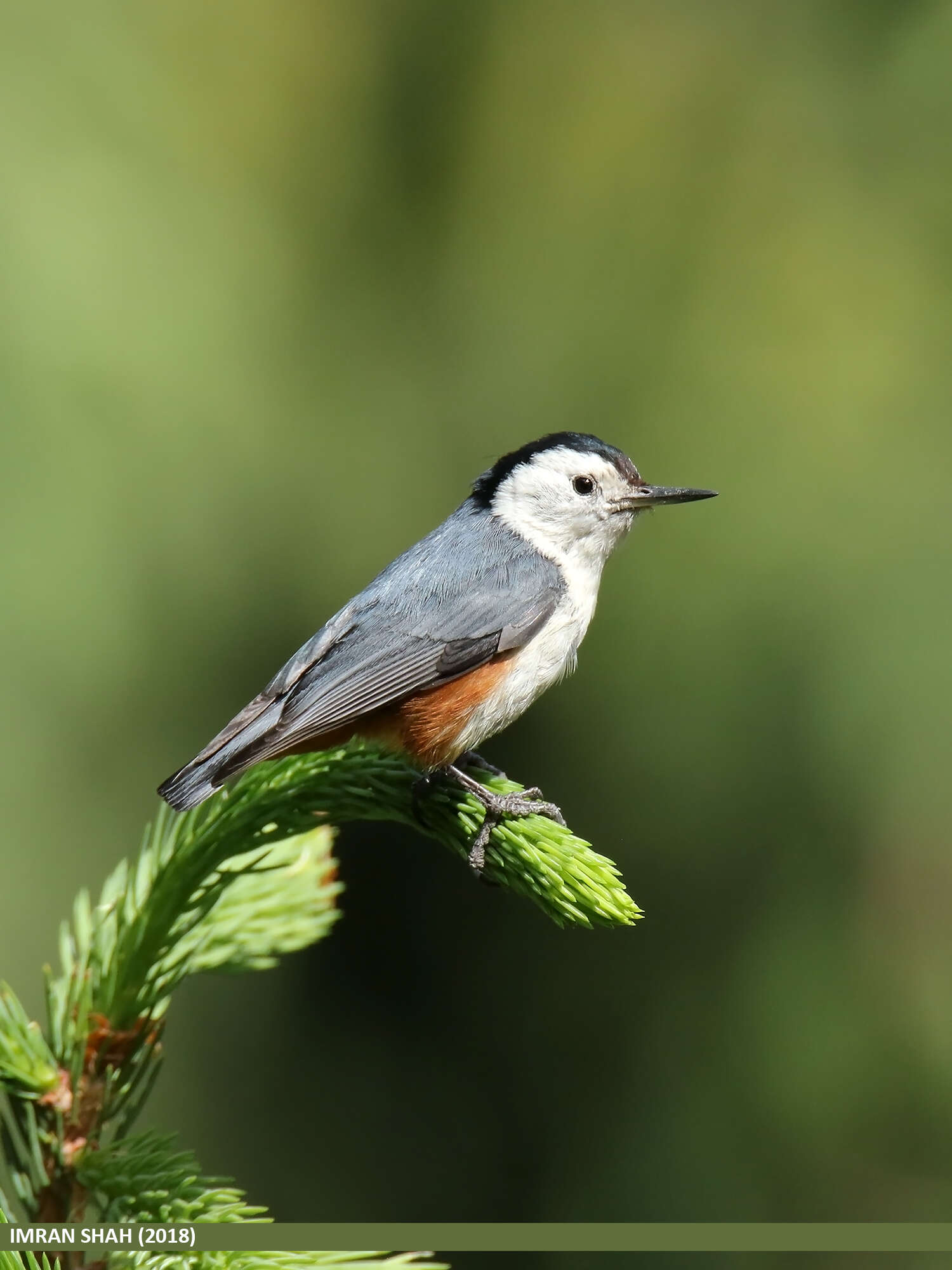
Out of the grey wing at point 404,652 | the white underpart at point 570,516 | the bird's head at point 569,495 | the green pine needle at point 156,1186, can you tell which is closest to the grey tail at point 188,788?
the grey wing at point 404,652

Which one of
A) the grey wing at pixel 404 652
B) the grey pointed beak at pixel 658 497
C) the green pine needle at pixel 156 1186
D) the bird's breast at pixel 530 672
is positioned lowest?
the green pine needle at pixel 156 1186

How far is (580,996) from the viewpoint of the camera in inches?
104

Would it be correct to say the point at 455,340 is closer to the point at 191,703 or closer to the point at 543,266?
the point at 543,266

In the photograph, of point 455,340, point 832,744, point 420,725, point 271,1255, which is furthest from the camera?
point 455,340

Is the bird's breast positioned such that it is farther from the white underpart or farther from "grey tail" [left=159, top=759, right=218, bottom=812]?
"grey tail" [left=159, top=759, right=218, bottom=812]

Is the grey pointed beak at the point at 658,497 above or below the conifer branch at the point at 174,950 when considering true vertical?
above

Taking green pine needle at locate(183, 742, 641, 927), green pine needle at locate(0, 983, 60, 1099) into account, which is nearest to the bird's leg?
green pine needle at locate(183, 742, 641, 927)

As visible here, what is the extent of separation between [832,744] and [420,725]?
2.76 feet

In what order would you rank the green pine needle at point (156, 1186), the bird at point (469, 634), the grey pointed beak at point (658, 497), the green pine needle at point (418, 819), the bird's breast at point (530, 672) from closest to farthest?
1. the green pine needle at point (156, 1186)
2. the green pine needle at point (418, 819)
3. the bird at point (469, 634)
4. the bird's breast at point (530, 672)
5. the grey pointed beak at point (658, 497)

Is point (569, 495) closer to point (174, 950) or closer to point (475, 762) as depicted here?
point (475, 762)

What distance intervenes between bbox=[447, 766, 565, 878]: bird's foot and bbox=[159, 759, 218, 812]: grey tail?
38 centimetres

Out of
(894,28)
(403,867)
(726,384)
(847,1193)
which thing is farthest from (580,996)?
(894,28)

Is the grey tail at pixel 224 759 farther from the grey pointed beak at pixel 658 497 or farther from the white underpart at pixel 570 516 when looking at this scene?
the grey pointed beak at pixel 658 497

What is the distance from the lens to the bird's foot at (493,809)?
1.68 meters
